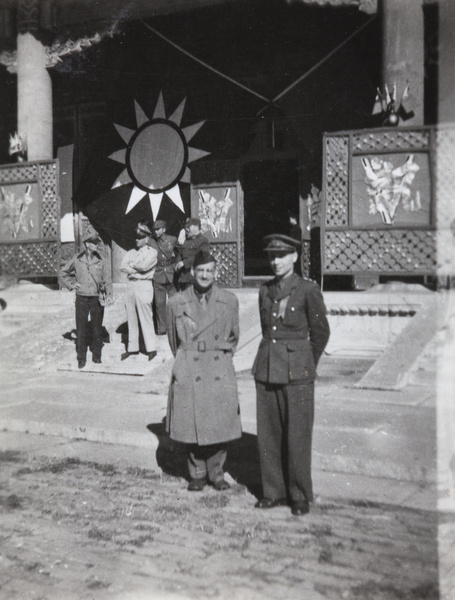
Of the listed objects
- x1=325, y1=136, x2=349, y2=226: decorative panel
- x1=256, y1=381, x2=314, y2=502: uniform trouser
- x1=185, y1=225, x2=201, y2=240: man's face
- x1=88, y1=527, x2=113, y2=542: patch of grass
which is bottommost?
x1=88, y1=527, x2=113, y2=542: patch of grass

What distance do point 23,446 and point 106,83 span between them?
10.5 meters

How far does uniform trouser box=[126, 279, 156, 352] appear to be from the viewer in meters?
9.50

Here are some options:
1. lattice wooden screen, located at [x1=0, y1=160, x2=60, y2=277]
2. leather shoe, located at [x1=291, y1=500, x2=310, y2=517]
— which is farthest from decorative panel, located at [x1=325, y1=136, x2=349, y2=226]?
leather shoe, located at [x1=291, y1=500, x2=310, y2=517]

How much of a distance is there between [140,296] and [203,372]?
468 centimetres

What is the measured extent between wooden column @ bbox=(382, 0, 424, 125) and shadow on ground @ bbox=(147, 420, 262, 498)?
6.44 metres

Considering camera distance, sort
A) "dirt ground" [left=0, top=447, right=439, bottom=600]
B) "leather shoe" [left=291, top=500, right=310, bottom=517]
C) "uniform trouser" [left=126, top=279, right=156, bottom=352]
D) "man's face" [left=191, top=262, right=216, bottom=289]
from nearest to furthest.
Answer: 1. "dirt ground" [left=0, top=447, right=439, bottom=600]
2. "leather shoe" [left=291, top=500, right=310, bottom=517]
3. "man's face" [left=191, top=262, right=216, bottom=289]
4. "uniform trouser" [left=126, top=279, right=156, bottom=352]

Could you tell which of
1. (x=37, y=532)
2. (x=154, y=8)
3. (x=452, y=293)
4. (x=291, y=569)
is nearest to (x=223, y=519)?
(x=291, y=569)

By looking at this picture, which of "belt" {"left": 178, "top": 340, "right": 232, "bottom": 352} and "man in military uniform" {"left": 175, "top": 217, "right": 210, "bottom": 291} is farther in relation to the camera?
"man in military uniform" {"left": 175, "top": 217, "right": 210, "bottom": 291}

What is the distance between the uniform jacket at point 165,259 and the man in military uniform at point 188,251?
14 cm

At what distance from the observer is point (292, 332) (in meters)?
4.62

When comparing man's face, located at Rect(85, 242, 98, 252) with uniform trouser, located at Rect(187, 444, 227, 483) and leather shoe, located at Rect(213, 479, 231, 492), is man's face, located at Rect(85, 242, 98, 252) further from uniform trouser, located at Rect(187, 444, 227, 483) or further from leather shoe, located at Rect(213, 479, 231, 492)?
leather shoe, located at Rect(213, 479, 231, 492)

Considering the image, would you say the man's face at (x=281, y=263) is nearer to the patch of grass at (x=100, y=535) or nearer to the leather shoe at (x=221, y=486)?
the leather shoe at (x=221, y=486)

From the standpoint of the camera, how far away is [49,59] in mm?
13305

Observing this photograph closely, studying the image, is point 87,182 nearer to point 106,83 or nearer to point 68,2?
point 106,83
